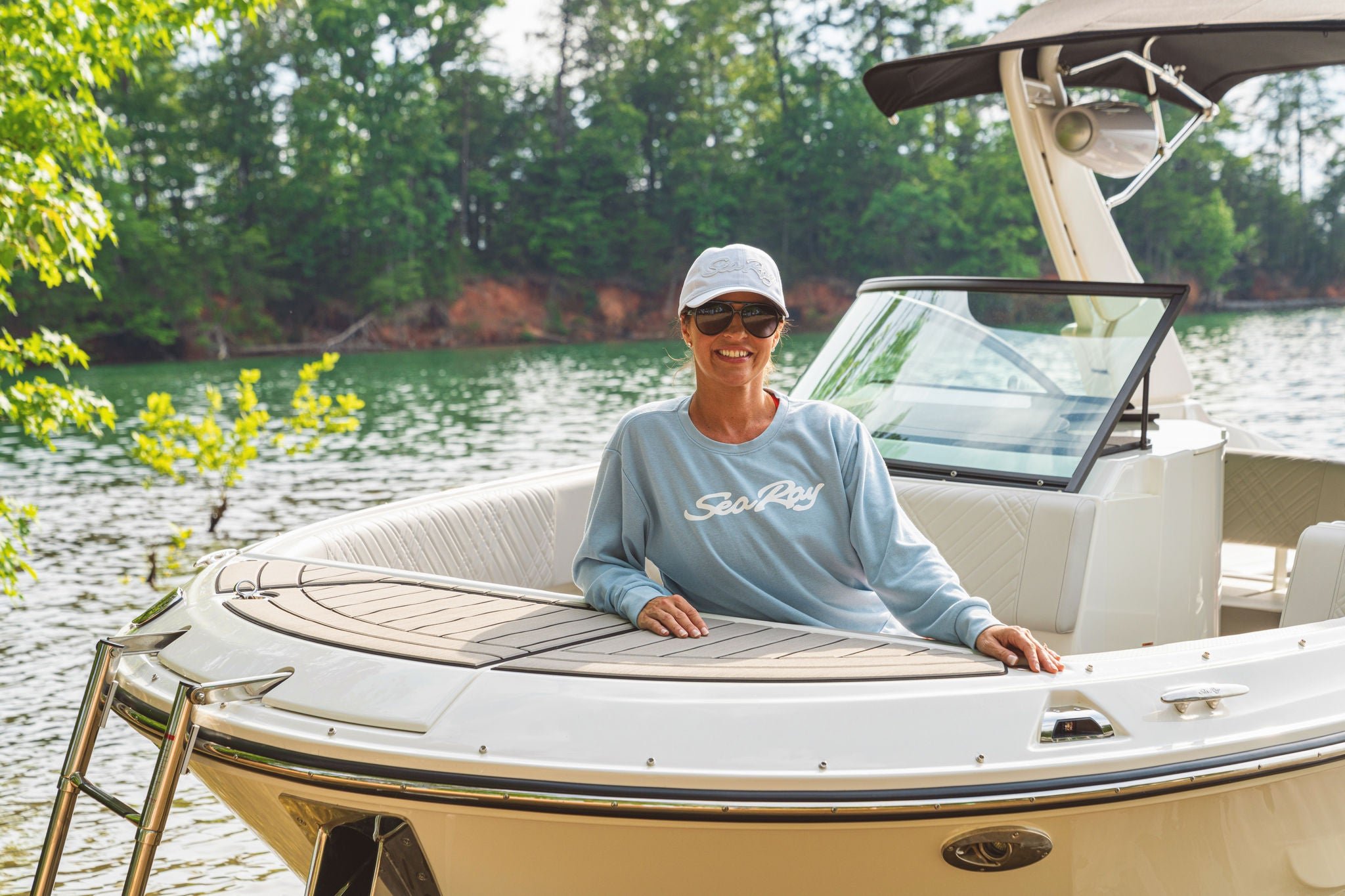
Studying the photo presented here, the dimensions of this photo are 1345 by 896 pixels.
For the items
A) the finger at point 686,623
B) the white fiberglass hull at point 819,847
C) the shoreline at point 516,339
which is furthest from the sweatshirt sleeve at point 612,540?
the shoreline at point 516,339

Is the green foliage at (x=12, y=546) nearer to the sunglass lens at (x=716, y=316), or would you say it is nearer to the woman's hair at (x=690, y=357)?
the woman's hair at (x=690, y=357)

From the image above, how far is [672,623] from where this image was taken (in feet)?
7.20

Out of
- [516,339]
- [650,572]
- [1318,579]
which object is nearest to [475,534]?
[650,572]

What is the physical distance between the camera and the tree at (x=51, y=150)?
4.50 metres

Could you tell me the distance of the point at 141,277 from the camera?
31.1m

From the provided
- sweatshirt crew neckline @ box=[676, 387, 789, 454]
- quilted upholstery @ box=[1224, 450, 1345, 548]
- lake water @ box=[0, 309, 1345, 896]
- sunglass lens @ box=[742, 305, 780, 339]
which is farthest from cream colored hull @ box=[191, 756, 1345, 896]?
quilted upholstery @ box=[1224, 450, 1345, 548]

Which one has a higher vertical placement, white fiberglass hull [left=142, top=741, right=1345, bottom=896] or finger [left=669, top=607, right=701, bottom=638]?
finger [left=669, top=607, right=701, bottom=638]

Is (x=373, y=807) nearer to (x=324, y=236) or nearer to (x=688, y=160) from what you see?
(x=324, y=236)

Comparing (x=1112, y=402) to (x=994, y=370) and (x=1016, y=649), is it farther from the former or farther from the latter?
(x=1016, y=649)

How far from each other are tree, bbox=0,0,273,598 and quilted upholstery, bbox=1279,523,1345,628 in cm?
381

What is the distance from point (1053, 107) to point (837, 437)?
2.21 meters

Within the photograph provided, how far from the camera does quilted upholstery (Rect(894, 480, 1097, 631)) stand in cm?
302

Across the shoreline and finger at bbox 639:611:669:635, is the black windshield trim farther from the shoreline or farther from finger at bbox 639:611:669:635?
the shoreline

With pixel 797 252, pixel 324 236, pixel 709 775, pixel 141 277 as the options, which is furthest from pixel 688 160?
pixel 709 775
